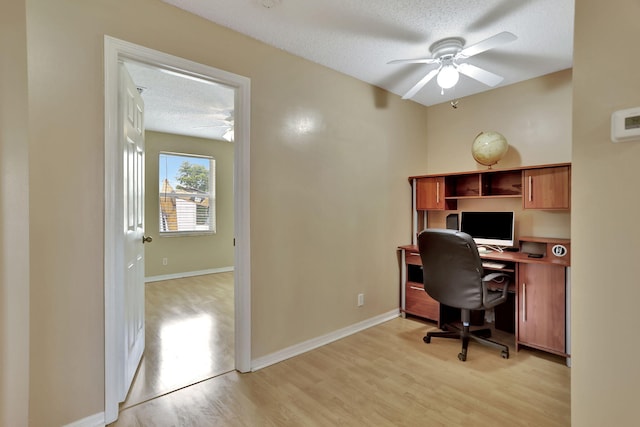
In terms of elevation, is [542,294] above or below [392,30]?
below

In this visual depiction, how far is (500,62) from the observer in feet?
9.38

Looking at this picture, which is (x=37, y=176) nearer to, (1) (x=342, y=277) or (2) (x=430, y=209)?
(1) (x=342, y=277)

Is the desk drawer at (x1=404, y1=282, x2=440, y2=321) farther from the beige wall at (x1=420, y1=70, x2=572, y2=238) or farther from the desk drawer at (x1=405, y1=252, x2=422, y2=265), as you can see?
the beige wall at (x1=420, y1=70, x2=572, y2=238)

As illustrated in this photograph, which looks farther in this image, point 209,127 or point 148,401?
point 209,127

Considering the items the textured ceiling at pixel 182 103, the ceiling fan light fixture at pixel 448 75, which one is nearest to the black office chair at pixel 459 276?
the ceiling fan light fixture at pixel 448 75

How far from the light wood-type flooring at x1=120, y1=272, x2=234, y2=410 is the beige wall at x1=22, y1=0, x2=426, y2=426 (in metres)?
0.40

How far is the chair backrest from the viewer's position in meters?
2.46

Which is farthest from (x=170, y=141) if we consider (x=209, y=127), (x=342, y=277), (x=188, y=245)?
(x=342, y=277)

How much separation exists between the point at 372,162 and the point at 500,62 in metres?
1.46

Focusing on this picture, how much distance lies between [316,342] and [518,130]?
301 cm

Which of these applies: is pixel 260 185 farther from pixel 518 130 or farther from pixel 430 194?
pixel 518 130

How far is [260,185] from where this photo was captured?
2.48 m

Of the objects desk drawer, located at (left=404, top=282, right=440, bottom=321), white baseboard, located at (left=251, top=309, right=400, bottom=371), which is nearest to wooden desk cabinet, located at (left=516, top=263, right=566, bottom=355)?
desk drawer, located at (left=404, top=282, right=440, bottom=321)

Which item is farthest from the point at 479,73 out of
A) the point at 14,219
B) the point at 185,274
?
the point at 185,274
